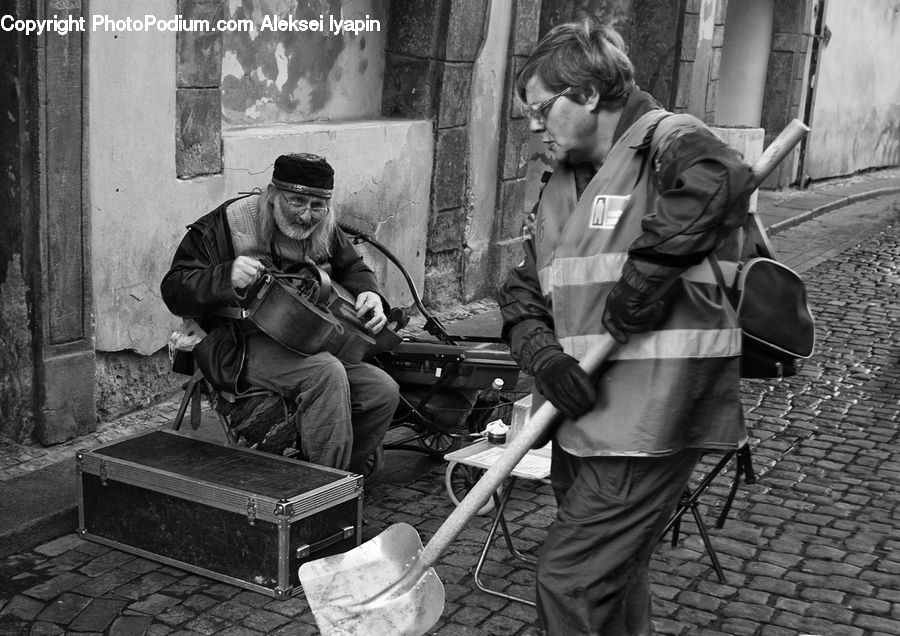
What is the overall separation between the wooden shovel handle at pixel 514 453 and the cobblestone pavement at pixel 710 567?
87 cm

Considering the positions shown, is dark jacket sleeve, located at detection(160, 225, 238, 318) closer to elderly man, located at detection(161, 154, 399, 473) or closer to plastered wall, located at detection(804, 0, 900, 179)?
elderly man, located at detection(161, 154, 399, 473)

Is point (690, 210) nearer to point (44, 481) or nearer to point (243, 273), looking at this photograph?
point (243, 273)

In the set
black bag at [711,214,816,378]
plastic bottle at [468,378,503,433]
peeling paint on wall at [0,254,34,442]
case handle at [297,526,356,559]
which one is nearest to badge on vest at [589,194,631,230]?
black bag at [711,214,816,378]

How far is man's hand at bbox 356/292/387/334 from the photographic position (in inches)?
179

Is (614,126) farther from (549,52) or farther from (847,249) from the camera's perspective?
(847,249)

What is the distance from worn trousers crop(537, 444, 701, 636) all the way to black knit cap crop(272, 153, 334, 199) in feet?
6.45

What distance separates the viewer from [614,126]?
2818mm

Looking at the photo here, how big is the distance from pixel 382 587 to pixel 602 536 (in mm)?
710

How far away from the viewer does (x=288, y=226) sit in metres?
4.45

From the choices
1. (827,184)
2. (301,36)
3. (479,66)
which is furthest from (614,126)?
(827,184)

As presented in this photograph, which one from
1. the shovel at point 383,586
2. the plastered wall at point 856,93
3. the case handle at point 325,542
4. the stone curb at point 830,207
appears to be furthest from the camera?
the plastered wall at point 856,93

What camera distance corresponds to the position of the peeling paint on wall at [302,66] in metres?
6.54

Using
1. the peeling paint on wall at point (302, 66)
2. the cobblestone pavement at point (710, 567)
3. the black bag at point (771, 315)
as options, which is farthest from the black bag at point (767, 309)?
the peeling paint on wall at point (302, 66)

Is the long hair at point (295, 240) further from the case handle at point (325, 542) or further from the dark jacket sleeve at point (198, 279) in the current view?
the case handle at point (325, 542)
